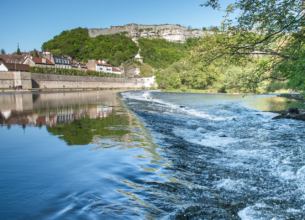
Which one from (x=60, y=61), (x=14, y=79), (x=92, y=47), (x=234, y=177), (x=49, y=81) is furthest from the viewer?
(x=92, y=47)

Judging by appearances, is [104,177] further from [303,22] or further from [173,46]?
[173,46]

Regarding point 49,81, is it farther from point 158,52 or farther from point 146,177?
point 158,52

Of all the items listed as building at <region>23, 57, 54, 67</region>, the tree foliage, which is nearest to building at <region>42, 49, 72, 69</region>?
building at <region>23, 57, 54, 67</region>

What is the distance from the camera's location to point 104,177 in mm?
4508

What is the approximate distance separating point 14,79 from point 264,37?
56.2 meters

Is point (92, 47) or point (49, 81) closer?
point (49, 81)

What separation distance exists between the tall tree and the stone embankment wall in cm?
5283

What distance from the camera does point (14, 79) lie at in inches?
1980

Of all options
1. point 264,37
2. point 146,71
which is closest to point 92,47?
point 146,71

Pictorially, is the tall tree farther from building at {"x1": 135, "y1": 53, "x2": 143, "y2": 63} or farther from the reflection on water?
building at {"x1": 135, "y1": 53, "x2": 143, "y2": 63}

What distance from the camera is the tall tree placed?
7598mm

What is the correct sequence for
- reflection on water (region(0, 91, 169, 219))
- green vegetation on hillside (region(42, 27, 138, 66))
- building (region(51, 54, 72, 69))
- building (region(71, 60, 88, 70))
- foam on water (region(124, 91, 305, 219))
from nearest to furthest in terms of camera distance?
1. reflection on water (region(0, 91, 169, 219))
2. foam on water (region(124, 91, 305, 219))
3. building (region(51, 54, 72, 69))
4. building (region(71, 60, 88, 70))
5. green vegetation on hillside (region(42, 27, 138, 66))

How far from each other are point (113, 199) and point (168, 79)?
69.6 meters

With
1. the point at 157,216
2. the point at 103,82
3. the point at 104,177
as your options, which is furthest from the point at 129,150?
the point at 103,82
